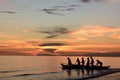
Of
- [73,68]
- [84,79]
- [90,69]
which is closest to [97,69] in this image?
[90,69]

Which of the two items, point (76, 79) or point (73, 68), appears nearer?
point (76, 79)

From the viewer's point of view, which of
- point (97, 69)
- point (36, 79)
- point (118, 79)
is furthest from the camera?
point (97, 69)

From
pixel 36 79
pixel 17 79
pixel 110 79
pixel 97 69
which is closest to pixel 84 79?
pixel 110 79

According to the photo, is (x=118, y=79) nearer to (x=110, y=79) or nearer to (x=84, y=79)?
(x=110, y=79)

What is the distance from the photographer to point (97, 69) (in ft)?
169

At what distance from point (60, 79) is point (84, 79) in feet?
9.53

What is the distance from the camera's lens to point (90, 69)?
5169 cm

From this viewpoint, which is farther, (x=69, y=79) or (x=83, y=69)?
(x=83, y=69)

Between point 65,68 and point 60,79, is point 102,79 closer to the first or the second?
point 60,79

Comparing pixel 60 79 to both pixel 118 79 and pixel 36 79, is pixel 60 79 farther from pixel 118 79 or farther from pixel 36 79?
pixel 118 79

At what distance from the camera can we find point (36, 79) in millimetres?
38344

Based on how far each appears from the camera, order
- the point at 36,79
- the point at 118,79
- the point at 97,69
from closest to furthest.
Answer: the point at 118,79 → the point at 36,79 → the point at 97,69

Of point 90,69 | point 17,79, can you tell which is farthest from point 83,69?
point 17,79

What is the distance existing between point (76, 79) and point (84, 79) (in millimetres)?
1004
